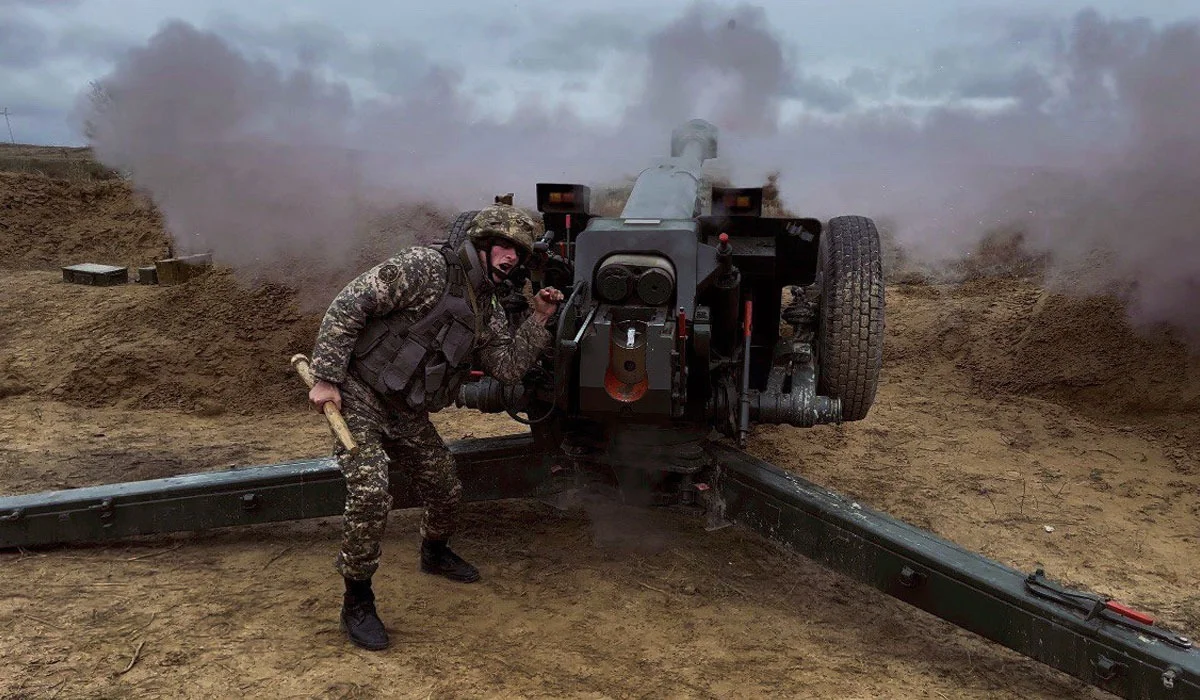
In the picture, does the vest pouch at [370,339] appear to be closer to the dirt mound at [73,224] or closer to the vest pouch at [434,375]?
the vest pouch at [434,375]

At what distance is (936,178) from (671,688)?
1019 cm

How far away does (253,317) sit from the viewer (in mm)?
7984

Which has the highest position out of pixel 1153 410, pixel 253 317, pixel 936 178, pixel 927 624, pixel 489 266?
pixel 936 178

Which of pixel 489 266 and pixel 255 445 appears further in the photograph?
pixel 255 445

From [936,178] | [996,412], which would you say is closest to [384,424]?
[996,412]

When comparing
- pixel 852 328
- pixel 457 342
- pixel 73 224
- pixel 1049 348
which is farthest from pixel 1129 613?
pixel 73 224

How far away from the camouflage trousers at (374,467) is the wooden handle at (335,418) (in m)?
0.08

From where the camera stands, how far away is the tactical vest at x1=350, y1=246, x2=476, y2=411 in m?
3.45

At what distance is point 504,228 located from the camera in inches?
138

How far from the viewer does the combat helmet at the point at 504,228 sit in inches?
138

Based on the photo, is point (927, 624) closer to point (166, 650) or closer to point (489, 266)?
point (489, 266)

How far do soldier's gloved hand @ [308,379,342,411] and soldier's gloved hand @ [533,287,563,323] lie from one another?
84cm

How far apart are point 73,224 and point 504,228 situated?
11988 mm

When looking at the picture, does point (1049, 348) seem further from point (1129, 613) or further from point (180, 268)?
point (180, 268)
